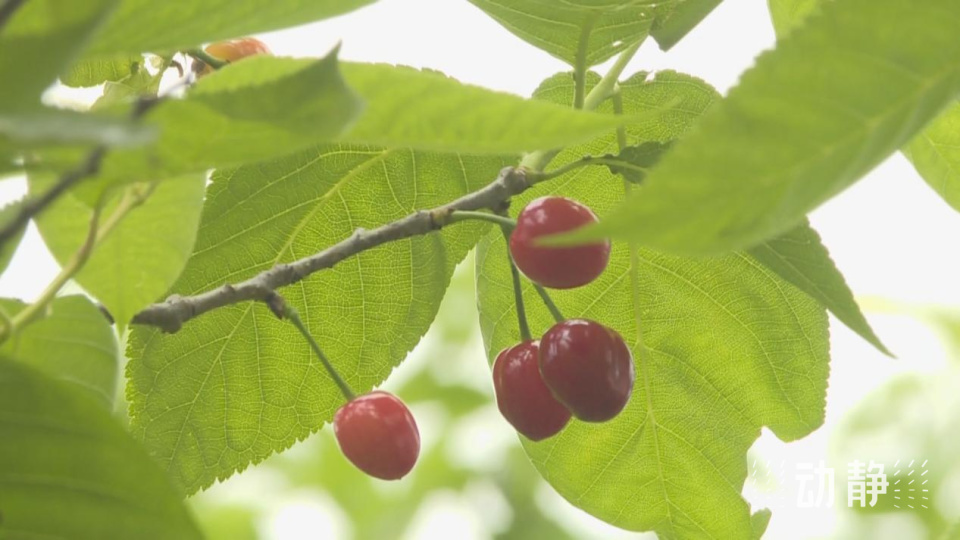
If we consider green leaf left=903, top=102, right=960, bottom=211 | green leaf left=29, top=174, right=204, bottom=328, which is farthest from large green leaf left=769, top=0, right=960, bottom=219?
green leaf left=29, top=174, right=204, bottom=328

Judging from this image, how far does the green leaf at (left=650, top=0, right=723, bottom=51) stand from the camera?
1.33 meters

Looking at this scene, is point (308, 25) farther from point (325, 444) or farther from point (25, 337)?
point (325, 444)

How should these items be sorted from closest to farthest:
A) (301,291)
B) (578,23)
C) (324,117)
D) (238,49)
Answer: (324,117) < (578,23) < (301,291) < (238,49)

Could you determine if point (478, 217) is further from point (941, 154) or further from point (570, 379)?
point (941, 154)

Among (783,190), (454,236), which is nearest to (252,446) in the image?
(454,236)

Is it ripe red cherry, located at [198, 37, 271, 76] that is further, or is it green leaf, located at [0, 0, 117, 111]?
ripe red cherry, located at [198, 37, 271, 76]

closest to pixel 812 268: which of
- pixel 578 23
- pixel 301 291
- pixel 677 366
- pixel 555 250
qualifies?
pixel 555 250

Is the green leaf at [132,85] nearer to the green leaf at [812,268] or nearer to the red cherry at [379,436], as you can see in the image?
the red cherry at [379,436]

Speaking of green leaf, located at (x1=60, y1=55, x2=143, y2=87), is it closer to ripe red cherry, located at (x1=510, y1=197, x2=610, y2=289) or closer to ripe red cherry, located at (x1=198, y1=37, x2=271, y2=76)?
ripe red cherry, located at (x1=198, y1=37, x2=271, y2=76)

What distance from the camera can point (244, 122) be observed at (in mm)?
699

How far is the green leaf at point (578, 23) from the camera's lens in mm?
1324

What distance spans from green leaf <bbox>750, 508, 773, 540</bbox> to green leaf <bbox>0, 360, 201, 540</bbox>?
3.19ft

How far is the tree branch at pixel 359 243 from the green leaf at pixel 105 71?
503mm

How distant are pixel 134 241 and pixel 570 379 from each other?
466mm
